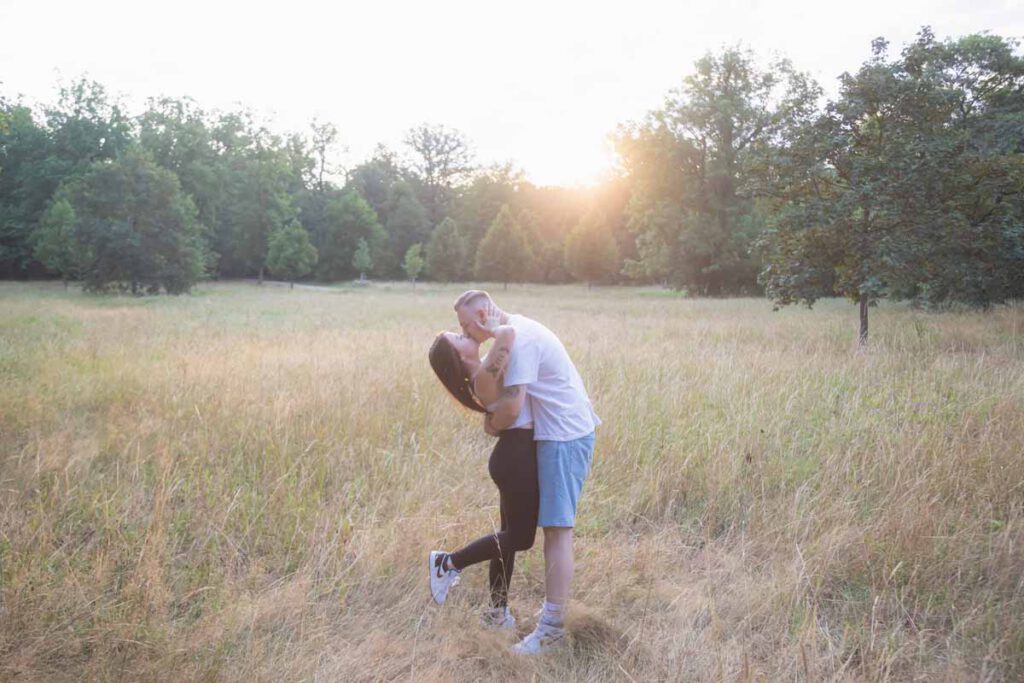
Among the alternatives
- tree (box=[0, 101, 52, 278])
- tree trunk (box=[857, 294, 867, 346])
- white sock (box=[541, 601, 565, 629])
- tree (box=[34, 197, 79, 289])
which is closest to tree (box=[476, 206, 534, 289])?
tree (box=[34, 197, 79, 289])

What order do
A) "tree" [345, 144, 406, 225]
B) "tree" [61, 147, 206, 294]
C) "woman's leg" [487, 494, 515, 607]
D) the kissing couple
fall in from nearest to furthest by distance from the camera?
1. the kissing couple
2. "woman's leg" [487, 494, 515, 607]
3. "tree" [61, 147, 206, 294]
4. "tree" [345, 144, 406, 225]

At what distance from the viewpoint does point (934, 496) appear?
4500 millimetres

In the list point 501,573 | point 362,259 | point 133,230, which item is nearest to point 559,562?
point 501,573

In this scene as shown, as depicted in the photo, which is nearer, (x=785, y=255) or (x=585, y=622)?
(x=585, y=622)

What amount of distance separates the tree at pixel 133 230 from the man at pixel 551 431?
125 ft

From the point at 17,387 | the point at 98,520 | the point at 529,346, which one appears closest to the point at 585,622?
the point at 529,346

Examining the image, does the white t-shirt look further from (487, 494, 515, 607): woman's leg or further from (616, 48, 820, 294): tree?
(616, 48, 820, 294): tree

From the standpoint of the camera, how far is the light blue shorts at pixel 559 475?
3.13 metres

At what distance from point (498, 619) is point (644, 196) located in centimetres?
4083

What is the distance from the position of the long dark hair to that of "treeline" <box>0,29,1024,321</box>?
33.9 feet

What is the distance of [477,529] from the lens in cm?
431

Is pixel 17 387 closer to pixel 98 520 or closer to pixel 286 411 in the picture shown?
pixel 286 411

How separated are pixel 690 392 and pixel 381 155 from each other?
74051mm

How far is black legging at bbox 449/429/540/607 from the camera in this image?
3.16 meters
